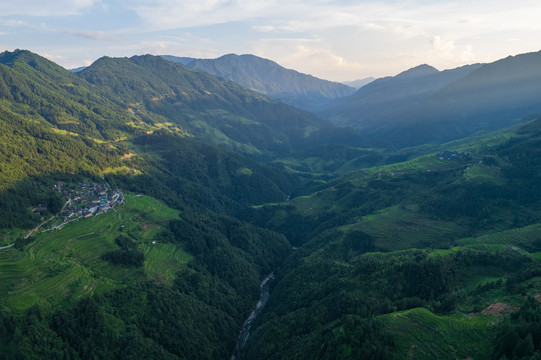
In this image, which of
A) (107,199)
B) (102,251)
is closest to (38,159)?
(107,199)

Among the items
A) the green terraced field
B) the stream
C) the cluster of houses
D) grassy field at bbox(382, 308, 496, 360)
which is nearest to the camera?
grassy field at bbox(382, 308, 496, 360)

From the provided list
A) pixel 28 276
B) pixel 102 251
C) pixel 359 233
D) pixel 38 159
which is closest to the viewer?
Answer: pixel 28 276

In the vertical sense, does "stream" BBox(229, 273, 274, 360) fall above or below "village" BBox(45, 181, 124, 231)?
below

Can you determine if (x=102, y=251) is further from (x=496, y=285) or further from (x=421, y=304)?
(x=496, y=285)

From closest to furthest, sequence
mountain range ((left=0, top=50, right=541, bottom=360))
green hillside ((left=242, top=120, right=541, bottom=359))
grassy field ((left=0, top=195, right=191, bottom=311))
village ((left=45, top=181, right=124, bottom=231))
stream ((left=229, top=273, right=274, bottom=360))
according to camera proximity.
→ green hillside ((left=242, top=120, right=541, bottom=359))
mountain range ((left=0, top=50, right=541, bottom=360))
grassy field ((left=0, top=195, right=191, bottom=311))
stream ((left=229, top=273, right=274, bottom=360))
village ((left=45, top=181, right=124, bottom=231))

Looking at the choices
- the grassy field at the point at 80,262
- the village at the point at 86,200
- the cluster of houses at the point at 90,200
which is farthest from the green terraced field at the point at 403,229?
the village at the point at 86,200

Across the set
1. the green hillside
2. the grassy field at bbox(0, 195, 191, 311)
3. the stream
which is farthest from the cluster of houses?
the green hillside

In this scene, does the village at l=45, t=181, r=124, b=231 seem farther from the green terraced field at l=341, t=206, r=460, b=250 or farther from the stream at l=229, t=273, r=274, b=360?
the green terraced field at l=341, t=206, r=460, b=250
